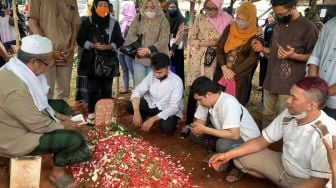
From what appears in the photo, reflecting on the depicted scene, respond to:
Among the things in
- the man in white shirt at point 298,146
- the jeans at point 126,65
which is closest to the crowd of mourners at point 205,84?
the man in white shirt at point 298,146

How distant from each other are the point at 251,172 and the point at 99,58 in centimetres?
286

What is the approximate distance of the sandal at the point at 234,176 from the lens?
397 cm

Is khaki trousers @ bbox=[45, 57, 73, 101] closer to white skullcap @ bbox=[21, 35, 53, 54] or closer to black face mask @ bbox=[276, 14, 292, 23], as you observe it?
white skullcap @ bbox=[21, 35, 53, 54]

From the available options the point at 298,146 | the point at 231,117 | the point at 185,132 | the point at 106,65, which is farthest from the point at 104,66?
the point at 298,146

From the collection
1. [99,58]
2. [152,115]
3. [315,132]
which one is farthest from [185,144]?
[315,132]

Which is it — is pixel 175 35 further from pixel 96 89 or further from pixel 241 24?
pixel 241 24

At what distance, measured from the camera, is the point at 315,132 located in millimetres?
2977

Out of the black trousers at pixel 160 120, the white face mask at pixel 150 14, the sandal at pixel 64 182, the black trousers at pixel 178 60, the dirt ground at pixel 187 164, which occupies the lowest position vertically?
the dirt ground at pixel 187 164

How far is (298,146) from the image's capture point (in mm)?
3166

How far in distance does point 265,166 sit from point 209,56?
197cm

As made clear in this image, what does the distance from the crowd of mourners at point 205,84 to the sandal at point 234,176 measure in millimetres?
16

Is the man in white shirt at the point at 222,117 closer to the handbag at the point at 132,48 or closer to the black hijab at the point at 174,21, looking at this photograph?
the handbag at the point at 132,48

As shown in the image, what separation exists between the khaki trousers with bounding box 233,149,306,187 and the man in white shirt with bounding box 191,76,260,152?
269 millimetres

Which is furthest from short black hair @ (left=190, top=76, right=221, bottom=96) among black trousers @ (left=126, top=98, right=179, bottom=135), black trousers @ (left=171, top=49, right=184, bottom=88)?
black trousers @ (left=171, top=49, right=184, bottom=88)
